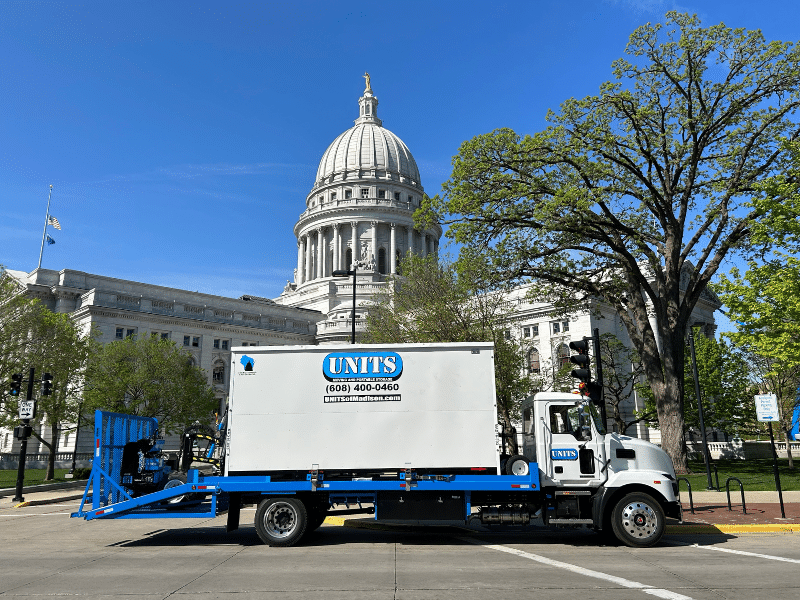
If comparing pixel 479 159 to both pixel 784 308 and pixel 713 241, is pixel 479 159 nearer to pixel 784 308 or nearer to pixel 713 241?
pixel 713 241

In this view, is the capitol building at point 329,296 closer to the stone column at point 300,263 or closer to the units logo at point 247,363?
the stone column at point 300,263

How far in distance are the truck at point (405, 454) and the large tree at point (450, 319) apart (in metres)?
15.4

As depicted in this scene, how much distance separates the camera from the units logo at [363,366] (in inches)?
479

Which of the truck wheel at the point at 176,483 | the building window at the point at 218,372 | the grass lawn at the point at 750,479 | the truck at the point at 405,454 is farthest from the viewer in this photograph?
the building window at the point at 218,372

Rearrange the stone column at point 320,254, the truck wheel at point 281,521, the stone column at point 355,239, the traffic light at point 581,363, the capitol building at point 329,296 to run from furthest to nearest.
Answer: the stone column at point 320,254 → the stone column at point 355,239 → the capitol building at point 329,296 → the traffic light at point 581,363 → the truck wheel at point 281,521

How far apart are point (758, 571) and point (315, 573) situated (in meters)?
6.85

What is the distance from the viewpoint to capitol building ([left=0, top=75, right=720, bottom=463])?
182ft

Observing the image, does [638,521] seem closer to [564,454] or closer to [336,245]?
[564,454]

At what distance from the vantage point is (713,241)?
25.8 meters

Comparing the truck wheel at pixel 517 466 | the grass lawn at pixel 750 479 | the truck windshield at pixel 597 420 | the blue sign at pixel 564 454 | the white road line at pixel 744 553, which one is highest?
the truck windshield at pixel 597 420

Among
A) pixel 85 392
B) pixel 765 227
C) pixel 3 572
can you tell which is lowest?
pixel 3 572

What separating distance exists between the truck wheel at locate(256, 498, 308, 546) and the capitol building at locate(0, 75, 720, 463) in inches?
821

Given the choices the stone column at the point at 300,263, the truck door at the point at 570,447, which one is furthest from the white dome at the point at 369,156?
the truck door at the point at 570,447

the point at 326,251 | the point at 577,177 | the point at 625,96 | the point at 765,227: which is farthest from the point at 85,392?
the point at 326,251
